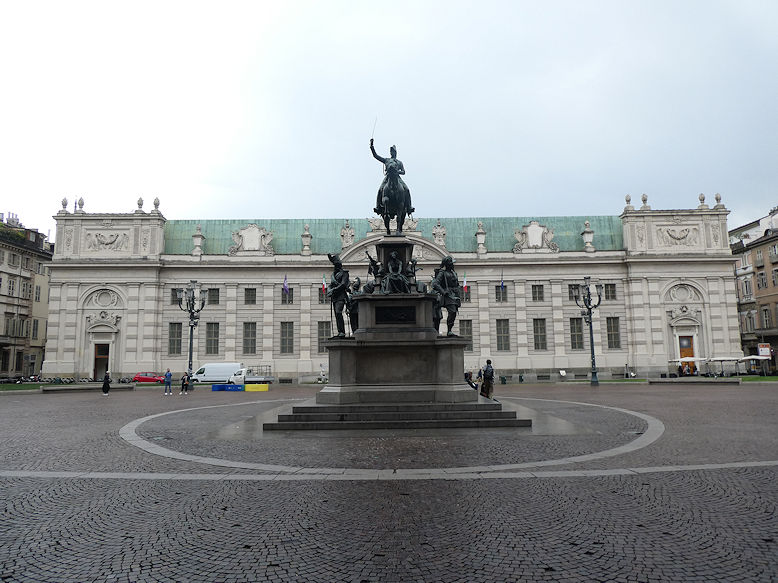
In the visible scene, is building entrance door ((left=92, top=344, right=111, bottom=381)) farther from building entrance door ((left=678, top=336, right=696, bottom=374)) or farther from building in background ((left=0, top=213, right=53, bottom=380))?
building entrance door ((left=678, top=336, right=696, bottom=374))

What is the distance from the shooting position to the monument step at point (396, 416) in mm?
13125

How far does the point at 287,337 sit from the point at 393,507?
46.9m

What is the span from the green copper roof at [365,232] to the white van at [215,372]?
1345 cm

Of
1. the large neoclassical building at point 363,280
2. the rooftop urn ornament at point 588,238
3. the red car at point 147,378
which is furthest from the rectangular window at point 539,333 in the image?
the red car at point 147,378

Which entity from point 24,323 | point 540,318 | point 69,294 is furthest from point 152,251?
point 540,318

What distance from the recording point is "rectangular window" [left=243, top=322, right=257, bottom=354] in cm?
5159

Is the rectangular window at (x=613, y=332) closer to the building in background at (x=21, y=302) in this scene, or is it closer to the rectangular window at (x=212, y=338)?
the rectangular window at (x=212, y=338)

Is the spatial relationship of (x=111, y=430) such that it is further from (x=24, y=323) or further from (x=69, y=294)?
(x=24, y=323)

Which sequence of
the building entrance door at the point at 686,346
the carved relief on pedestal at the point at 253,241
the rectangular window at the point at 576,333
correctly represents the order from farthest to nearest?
the carved relief on pedestal at the point at 253,241
the rectangular window at the point at 576,333
the building entrance door at the point at 686,346

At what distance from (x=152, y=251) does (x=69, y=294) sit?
858 centimetres

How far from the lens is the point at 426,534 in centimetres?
524

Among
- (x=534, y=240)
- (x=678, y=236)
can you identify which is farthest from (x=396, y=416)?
(x=678, y=236)

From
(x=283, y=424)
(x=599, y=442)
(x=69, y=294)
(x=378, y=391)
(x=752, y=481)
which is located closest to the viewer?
(x=752, y=481)

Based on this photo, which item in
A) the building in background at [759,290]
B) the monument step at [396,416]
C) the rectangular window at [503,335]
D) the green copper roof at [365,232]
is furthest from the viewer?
the building in background at [759,290]
